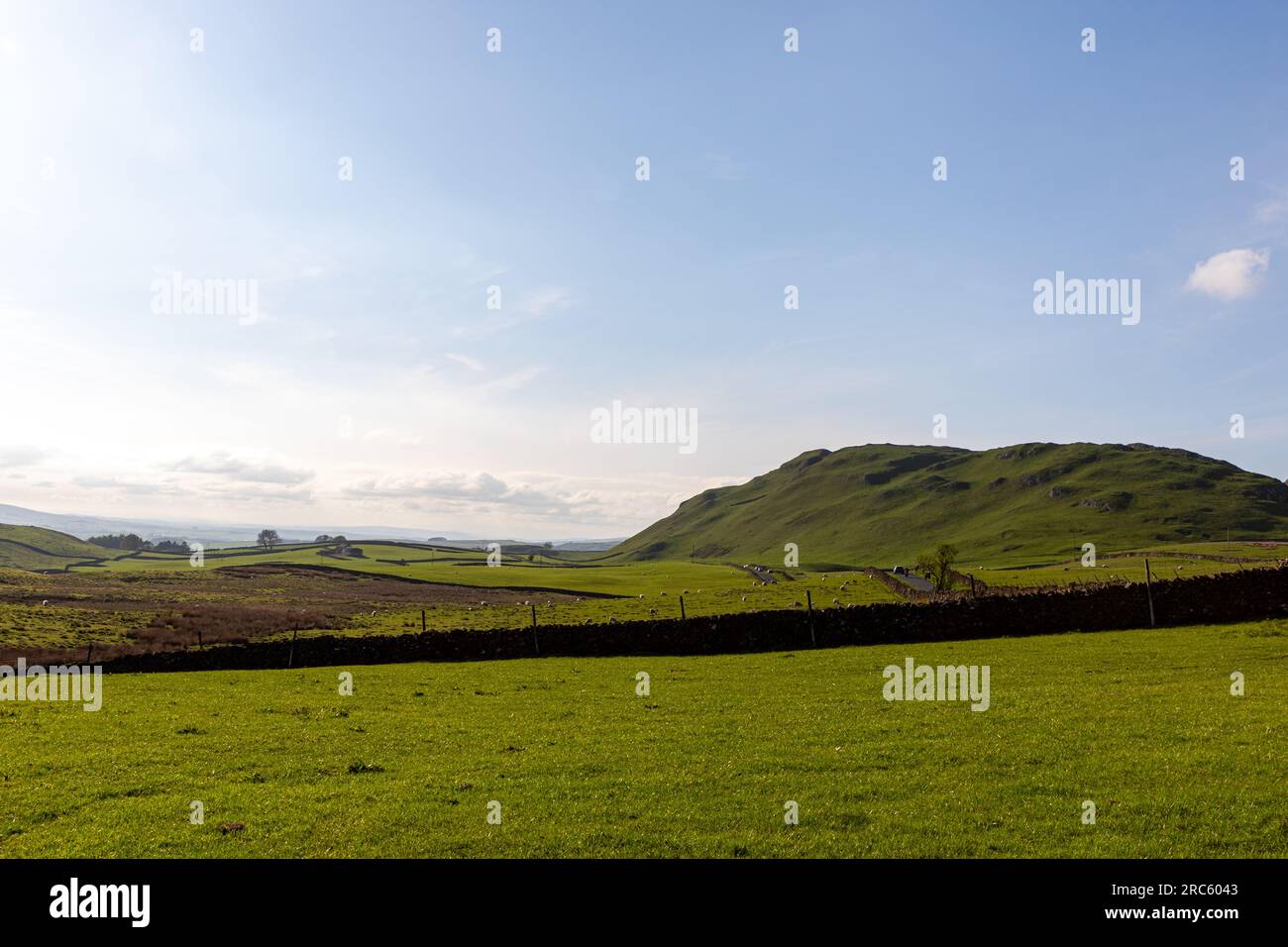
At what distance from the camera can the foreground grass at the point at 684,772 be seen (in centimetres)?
1476

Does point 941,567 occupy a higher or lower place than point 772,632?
higher

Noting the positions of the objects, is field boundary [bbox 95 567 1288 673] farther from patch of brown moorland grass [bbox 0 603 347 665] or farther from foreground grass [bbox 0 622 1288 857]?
foreground grass [bbox 0 622 1288 857]

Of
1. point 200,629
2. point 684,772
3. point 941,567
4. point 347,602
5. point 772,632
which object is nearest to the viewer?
point 684,772

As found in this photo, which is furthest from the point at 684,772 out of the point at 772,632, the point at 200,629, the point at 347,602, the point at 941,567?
the point at 347,602

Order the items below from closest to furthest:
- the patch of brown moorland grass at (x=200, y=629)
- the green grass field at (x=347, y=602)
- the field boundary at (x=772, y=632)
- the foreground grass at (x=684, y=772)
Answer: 1. the foreground grass at (x=684, y=772)
2. the field boundary at (x=772, y=632)
3. the patch of brown moorland grass at (x=200, y=629)
4. the green grass field at (x=347, y=602)

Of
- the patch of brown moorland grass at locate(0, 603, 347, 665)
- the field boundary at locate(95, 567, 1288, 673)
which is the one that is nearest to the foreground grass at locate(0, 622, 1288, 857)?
the field boundary at locate(95, 567, 1288, 673)

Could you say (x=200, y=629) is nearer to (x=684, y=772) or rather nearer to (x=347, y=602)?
(x=347, y=602)

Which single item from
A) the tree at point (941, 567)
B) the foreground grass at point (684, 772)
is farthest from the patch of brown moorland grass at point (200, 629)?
the tree at point (941, 567)

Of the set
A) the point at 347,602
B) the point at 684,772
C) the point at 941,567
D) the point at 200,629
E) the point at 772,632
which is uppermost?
the point at 941,567

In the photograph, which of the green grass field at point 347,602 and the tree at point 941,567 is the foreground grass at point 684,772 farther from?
the tree at point 941,567

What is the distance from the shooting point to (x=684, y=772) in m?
19.4

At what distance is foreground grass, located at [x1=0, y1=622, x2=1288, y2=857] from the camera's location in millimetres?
14758

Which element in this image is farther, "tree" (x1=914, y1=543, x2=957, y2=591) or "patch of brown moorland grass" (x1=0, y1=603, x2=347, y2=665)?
"tree" (x1=914, y1=543, x2=957, y2=591)
